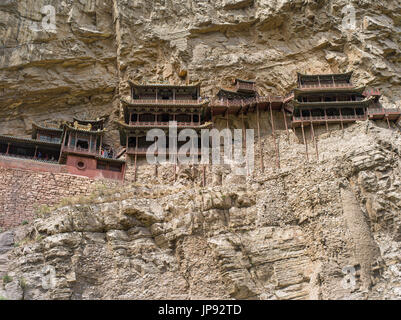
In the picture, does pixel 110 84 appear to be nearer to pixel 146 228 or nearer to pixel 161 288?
pixel 146 228

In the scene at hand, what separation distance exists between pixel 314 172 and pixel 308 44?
18.5 meters

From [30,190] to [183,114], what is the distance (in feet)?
44.4

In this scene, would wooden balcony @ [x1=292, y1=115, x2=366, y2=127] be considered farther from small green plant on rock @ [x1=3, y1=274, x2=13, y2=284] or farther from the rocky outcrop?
small green plant on rock @ [x1=3, y1=274, x2=13, y2=284]

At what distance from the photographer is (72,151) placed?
3212cm

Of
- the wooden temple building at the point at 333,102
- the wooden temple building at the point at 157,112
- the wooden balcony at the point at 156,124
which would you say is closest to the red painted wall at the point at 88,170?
the wooden temple building at the point at 157,112

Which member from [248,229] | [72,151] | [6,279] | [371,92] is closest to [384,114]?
[371,92]

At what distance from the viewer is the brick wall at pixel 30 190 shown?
2645cm

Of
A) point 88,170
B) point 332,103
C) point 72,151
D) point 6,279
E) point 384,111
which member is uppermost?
point 332,103

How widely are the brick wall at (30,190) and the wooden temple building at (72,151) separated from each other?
5.40 ft

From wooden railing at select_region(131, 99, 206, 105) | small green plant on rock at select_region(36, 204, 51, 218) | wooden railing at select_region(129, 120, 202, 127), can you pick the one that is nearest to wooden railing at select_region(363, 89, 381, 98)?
wooden railing at select_region(131, 99, 206, 105)

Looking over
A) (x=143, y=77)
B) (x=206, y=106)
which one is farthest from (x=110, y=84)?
(x=206, y=106)

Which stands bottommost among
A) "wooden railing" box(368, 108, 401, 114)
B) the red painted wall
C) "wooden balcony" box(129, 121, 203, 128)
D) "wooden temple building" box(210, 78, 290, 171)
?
the red painted wall

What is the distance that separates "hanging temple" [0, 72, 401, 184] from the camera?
33.3 m

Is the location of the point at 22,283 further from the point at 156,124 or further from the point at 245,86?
the point at 245,86
